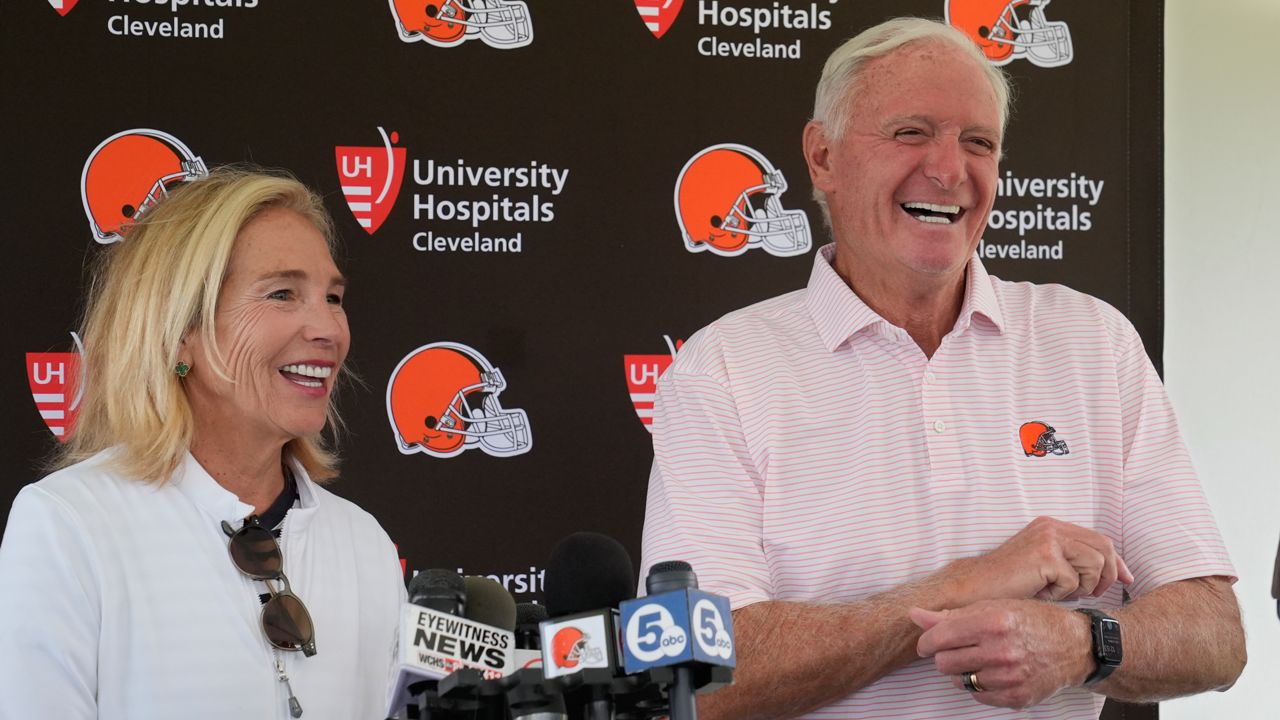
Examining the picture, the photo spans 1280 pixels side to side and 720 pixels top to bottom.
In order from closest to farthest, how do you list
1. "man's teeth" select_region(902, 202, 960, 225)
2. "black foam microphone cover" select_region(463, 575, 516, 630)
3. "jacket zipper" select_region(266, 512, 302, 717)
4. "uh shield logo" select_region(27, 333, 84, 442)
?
1. "black foam microphone cover" select_region(463, 575, 516, 630)
2. "jacket zipper" select_region(266, 512, 302, 717)
3. "man's teeth" select_region(902, 202, 960, 225)
4. "uh shield logo" select_region(27, 333, 84, 442)

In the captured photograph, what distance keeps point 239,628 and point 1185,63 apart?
10.1 feet

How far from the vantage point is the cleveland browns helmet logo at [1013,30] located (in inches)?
137

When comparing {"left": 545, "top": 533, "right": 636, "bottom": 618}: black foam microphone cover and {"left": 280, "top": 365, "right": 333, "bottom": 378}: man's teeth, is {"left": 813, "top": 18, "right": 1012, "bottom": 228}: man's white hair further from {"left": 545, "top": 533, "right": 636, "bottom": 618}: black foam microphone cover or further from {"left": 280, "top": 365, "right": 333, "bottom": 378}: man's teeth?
{"left": 545, "top": 533, "right": 636, "bottom": 618}: black foam microphone cover

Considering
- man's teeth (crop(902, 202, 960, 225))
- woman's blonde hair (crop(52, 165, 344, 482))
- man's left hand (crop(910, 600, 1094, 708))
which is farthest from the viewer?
man's teeth (crop(902, 202, 960, 225))

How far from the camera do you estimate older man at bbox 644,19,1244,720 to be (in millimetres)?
1849

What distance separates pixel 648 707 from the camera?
113 cm

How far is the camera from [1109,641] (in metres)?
1.82

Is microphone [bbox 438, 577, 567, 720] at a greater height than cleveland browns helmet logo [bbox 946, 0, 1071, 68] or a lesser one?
lesser

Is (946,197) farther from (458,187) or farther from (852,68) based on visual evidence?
(458,187)

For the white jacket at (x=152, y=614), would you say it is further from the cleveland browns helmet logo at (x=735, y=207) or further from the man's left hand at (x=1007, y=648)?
the cleveland browns helmet logo at (x=735, y=207)

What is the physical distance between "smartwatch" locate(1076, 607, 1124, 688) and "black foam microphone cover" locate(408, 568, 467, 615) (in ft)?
3.28

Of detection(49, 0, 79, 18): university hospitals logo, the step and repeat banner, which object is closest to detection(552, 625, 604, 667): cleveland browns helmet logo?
the step and repeat banner

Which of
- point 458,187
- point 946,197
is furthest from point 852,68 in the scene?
point 458,187

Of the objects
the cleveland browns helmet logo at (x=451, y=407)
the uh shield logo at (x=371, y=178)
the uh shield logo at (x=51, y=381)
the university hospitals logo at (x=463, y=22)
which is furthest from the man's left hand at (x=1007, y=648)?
the uh shield logo at (x=51, y=381)
